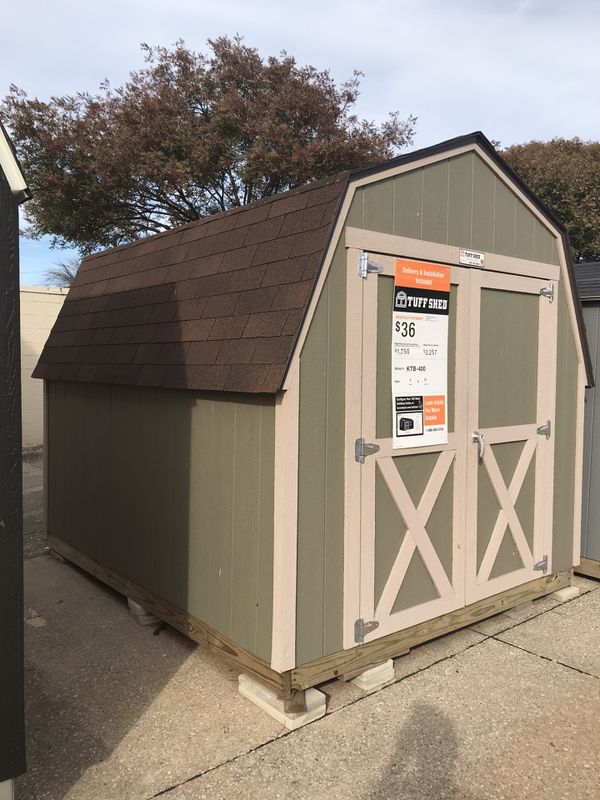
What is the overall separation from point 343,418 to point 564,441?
212 cm

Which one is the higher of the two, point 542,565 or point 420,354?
point 420,354

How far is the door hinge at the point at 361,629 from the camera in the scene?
10.8 ft

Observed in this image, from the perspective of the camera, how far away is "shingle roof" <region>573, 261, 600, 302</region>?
196 inches

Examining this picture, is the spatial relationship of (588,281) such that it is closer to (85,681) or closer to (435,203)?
(435,203)

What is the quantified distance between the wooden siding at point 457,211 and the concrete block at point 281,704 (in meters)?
2.32

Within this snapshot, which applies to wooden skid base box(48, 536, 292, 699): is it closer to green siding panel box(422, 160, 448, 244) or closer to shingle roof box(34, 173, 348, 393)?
shingle roof box(34, 173, 348, 393)

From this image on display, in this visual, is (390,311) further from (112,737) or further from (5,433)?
(112,737)

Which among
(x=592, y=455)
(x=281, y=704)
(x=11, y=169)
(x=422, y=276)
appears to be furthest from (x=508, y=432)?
(x=11, y=169)

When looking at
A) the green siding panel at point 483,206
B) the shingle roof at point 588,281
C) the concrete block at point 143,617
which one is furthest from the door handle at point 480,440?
the concrete block at point 143,617

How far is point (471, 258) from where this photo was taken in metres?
3.78

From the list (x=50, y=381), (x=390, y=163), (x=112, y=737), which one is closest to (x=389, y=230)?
(x=390, y=163)

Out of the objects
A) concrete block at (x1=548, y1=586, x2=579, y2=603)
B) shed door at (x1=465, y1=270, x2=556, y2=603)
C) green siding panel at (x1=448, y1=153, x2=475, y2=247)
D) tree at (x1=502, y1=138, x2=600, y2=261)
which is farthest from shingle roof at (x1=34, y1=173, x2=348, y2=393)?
tree at (x1=502, y1=138, x2=600, y2=261)

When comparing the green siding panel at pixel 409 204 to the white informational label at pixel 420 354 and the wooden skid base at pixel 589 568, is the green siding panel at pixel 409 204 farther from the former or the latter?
the wooden skid base at pixel 589 568

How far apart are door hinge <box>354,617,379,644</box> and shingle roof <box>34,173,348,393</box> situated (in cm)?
132
